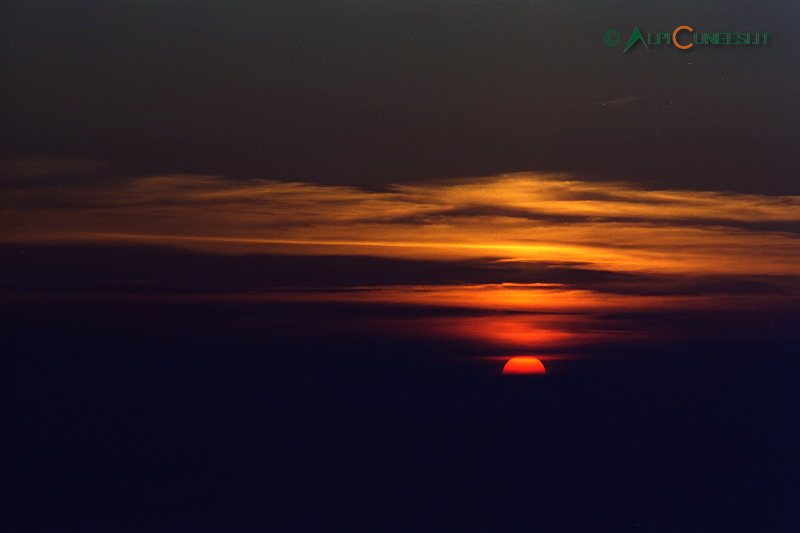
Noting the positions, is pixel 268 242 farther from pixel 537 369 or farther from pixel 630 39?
pixel 630 39

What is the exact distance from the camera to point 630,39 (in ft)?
36.1

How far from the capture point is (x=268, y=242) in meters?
11.2

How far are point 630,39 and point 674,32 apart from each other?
1.08ft

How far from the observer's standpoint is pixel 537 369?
11602mm

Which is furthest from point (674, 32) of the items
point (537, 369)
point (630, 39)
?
point (537, 369)

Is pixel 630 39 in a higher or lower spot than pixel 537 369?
higher

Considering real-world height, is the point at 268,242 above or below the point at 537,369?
above

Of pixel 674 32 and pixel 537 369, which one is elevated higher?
pixel 674 32

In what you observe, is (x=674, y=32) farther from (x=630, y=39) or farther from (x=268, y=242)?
(x=268, y=242)

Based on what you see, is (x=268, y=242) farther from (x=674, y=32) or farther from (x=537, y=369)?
(x=674, y=32)

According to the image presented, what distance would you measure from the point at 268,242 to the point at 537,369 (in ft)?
7.62

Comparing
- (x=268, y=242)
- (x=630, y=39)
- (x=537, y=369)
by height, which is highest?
(x=630, y=39)

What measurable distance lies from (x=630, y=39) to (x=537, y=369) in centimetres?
264

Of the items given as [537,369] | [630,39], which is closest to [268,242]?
[537,369]
